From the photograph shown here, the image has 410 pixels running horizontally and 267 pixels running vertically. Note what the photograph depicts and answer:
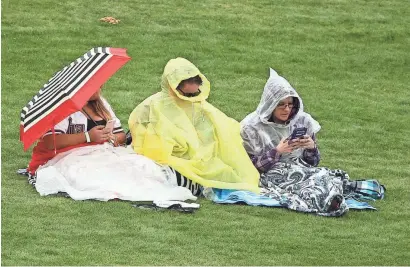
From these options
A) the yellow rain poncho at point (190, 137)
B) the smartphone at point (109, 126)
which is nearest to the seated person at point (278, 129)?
the yellow rain poncho at point (190, 137)

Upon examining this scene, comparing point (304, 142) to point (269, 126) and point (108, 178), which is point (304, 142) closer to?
point (269, 126)

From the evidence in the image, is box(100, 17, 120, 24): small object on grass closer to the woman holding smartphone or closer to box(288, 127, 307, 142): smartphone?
the woman holding smartphone

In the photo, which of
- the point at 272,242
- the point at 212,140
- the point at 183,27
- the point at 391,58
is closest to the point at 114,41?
the point at 183,27

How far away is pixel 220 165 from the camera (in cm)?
1178

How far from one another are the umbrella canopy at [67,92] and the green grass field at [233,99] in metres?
0.56

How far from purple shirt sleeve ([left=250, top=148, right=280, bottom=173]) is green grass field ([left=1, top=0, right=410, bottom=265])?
0.69m

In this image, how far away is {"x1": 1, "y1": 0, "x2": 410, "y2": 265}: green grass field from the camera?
33.1 ft

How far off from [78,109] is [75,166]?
502 mm

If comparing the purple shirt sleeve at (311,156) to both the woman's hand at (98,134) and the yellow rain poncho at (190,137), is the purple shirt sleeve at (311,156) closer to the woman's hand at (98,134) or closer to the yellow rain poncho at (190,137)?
the yellow rain poncho at (190,137)

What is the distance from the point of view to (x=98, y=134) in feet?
38.6

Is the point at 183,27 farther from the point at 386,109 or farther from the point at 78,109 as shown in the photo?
the point at 78,109

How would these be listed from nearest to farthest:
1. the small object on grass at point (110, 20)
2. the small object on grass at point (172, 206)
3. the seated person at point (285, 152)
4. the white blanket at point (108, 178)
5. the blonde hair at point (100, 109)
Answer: the small object on grass at point (172, 206) < the white blanket at point (108, 178) < the seated person at point (285, 152) < the blonde hair at point (100, 109) < the small object on grass at point (110, 20)

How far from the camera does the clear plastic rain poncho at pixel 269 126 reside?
1184cm

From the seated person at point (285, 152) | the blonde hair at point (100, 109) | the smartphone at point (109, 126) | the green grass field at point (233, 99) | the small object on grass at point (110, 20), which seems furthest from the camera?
the small object on grass at point (110, 20)
